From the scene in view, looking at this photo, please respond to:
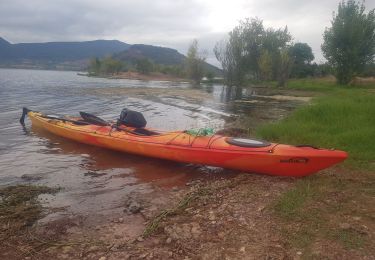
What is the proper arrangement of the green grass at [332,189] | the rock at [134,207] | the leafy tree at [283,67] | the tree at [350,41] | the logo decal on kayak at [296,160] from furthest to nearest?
the leafy tree at [283,67] < the tree at [350,41] < the logo decal on kayak at [296,160] < the rock at [134,207] < the green grass at [332,189]

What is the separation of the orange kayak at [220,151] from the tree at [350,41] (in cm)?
2836

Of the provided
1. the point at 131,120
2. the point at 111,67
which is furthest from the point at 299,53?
the point at 131,120

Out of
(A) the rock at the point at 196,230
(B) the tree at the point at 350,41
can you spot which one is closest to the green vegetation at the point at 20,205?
(A) the rock at the point at 196,230

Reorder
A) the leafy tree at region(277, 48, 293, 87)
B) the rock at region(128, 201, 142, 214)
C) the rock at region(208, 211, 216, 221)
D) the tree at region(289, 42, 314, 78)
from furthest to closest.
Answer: the tree at region(289, 42, 314, 78)
the leafy tree at region(277, 48, 293, 87)
the rock at region(128, 201, 142, 214)
the rock at region(208, 211, 216, 221)

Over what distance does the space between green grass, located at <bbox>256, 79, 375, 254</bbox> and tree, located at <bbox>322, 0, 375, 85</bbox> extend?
24459 millimetres

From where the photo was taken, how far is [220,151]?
6.88 meters

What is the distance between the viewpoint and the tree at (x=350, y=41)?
103 ft

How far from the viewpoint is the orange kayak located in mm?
6074

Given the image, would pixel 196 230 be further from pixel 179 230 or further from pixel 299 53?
pixel 299 53

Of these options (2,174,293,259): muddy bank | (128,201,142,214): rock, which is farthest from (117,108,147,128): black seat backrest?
(128,201,142,214): rock

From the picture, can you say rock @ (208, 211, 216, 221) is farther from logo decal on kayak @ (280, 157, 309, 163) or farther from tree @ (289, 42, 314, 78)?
tree @ (289, 42, 314, 78)

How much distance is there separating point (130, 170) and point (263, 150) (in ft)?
9.83

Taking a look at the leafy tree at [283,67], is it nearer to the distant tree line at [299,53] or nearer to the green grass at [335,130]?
the distant tree line at [299,53]

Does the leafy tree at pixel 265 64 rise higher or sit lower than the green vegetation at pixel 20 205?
higher
